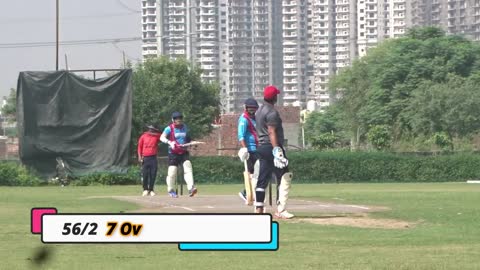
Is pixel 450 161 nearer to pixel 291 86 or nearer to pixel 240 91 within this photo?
pixel 240 91

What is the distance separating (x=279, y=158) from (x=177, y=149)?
860 centimetres

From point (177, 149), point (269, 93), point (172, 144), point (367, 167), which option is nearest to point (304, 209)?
point (269, 93)

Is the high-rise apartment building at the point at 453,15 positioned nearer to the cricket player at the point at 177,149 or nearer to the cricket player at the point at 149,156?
the cricket player at the point at 149,156

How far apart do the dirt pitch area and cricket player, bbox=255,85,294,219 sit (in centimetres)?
51

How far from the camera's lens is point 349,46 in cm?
19312

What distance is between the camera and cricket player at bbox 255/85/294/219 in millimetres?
16328

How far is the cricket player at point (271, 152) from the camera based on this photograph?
1633 centimetres

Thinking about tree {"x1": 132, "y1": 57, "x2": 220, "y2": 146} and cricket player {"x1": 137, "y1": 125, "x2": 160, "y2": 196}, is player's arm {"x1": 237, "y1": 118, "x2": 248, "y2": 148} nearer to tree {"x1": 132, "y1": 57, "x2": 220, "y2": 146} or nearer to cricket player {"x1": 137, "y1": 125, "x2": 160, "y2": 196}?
cricket player {"x1": 137, "y1": 125, "x2": 160, "y2": 196}

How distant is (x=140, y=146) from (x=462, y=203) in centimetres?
918

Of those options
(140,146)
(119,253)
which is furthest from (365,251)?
(140,146)

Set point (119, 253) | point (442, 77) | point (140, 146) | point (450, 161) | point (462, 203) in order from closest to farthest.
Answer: point (119, 253)
point (462, 203)
point (140, 146)
point (450, 161)
point (442, 77)

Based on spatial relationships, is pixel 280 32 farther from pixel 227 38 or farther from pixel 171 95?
pixel 171 95

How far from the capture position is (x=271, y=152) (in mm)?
16750

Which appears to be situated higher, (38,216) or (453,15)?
(453,15)
